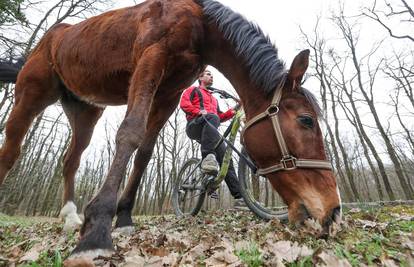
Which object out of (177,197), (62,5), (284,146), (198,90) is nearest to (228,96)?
(198,90)

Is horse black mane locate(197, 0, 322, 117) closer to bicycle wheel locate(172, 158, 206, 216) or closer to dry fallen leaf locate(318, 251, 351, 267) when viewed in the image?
dry fallen leaf locate(318, 251, 351, 267)

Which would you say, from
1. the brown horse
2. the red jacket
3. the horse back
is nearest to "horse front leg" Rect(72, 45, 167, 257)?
the brown horse

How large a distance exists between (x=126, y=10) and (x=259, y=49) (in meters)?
1.67

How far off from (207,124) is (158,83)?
2761 mm

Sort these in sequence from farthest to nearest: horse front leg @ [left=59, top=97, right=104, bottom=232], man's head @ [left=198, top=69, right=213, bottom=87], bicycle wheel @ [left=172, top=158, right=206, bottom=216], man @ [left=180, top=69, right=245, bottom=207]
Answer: man's head @ [left=198, top=69, right=213, bottom=87] → bicycle wheel @ [left=172, top=158, right=206, bottom=216] → man @ [left=180, top=69, right=245, bottom=207] → horse front leg @ [left=59, top=97, right=104, bottom=232]

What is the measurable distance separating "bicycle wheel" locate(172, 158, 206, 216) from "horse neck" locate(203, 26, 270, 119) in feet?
9.29

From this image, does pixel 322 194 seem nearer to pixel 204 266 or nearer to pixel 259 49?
pixel 204 266

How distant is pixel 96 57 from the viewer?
3227 millimetres

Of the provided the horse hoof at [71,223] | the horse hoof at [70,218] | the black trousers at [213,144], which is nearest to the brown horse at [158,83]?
the horse hoof at [70,218]

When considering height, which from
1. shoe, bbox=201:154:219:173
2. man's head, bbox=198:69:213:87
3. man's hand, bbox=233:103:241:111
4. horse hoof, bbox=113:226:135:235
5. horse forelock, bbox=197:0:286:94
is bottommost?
horse hoof, bbox=113:226:135:235

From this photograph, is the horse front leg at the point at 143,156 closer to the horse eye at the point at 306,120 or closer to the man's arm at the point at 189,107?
the horse eye at the point at 306,120

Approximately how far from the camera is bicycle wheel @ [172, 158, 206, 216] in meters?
5.58

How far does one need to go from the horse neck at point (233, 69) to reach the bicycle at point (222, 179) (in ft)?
4.58

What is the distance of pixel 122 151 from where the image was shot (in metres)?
1.98
